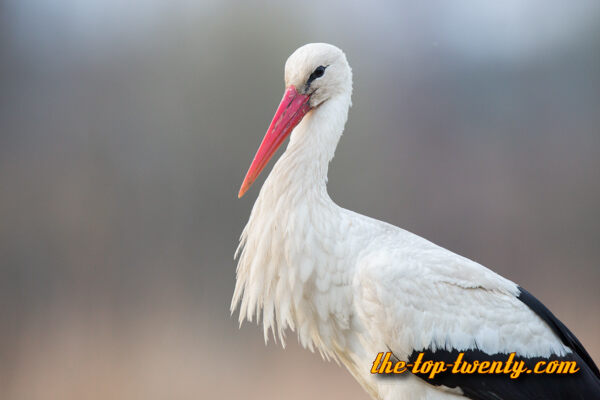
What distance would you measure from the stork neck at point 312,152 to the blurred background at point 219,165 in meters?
0.90

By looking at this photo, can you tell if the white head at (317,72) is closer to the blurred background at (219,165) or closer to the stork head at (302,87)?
the stork head at (302,87)

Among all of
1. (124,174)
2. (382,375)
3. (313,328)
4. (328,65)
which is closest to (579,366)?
(382,375)

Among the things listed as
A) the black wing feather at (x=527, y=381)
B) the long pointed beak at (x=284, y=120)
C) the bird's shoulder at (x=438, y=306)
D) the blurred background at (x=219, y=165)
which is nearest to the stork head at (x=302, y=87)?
the long pointed beak at (x=284, y=120)

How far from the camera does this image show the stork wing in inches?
47.9

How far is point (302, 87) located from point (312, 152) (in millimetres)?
166

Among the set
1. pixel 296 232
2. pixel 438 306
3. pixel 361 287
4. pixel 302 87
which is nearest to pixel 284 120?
pixel 302 87

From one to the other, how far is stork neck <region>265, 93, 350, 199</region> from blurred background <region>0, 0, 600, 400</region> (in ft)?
2.96

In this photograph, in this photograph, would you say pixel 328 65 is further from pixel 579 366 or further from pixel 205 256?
pixel 205 256

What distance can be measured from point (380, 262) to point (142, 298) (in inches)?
53.2

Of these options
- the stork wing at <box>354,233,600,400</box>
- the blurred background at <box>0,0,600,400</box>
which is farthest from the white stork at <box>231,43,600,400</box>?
the blurred background at <box>0,0,600,400</box>

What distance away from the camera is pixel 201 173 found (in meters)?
2.29

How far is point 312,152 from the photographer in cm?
136

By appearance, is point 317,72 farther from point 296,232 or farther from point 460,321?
point 460,321

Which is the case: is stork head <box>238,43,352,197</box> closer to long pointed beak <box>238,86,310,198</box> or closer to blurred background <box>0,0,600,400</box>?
long pointed beak <box>238,86,310,198</box>
